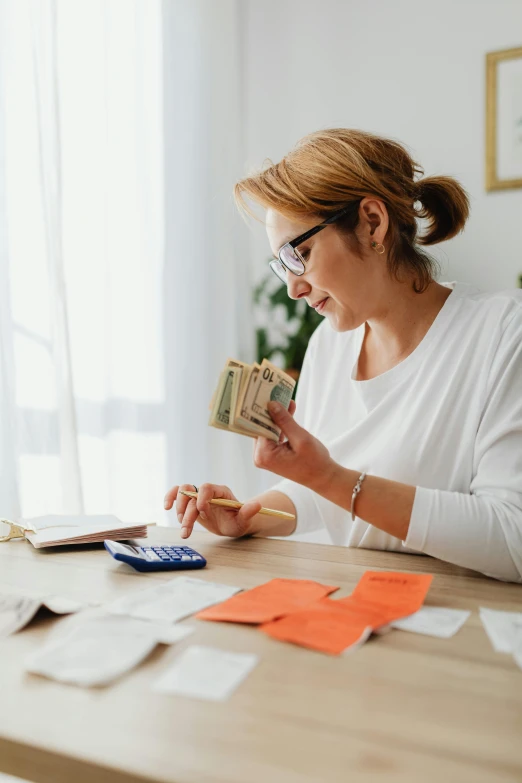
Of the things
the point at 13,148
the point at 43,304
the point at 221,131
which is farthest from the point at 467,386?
the point at 221,131

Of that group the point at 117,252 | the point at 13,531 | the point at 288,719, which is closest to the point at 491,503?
the point at 288,719

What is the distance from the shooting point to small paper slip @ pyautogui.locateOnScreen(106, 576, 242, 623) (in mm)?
949

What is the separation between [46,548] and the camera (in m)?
1.41

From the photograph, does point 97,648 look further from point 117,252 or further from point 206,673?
point 117,252

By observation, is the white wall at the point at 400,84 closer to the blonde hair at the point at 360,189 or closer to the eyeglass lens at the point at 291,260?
the blonde hair at the point at 360,189

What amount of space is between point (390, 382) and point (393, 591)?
63cm

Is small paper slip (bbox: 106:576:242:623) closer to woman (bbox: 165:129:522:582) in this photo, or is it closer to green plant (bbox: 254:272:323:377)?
→ woman (bbox: 165:129:522:582)

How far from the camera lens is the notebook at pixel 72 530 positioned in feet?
4.57

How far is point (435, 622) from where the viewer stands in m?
0.92

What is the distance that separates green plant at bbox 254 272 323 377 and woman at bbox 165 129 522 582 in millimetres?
1498

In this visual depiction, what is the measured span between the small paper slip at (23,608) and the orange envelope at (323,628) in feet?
0.94

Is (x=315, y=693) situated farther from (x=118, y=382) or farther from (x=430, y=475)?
(x=118, y=382)

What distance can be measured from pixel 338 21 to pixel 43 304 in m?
2.18

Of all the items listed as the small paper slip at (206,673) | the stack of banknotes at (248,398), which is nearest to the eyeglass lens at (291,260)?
the stack of banknotes at (248,398)
